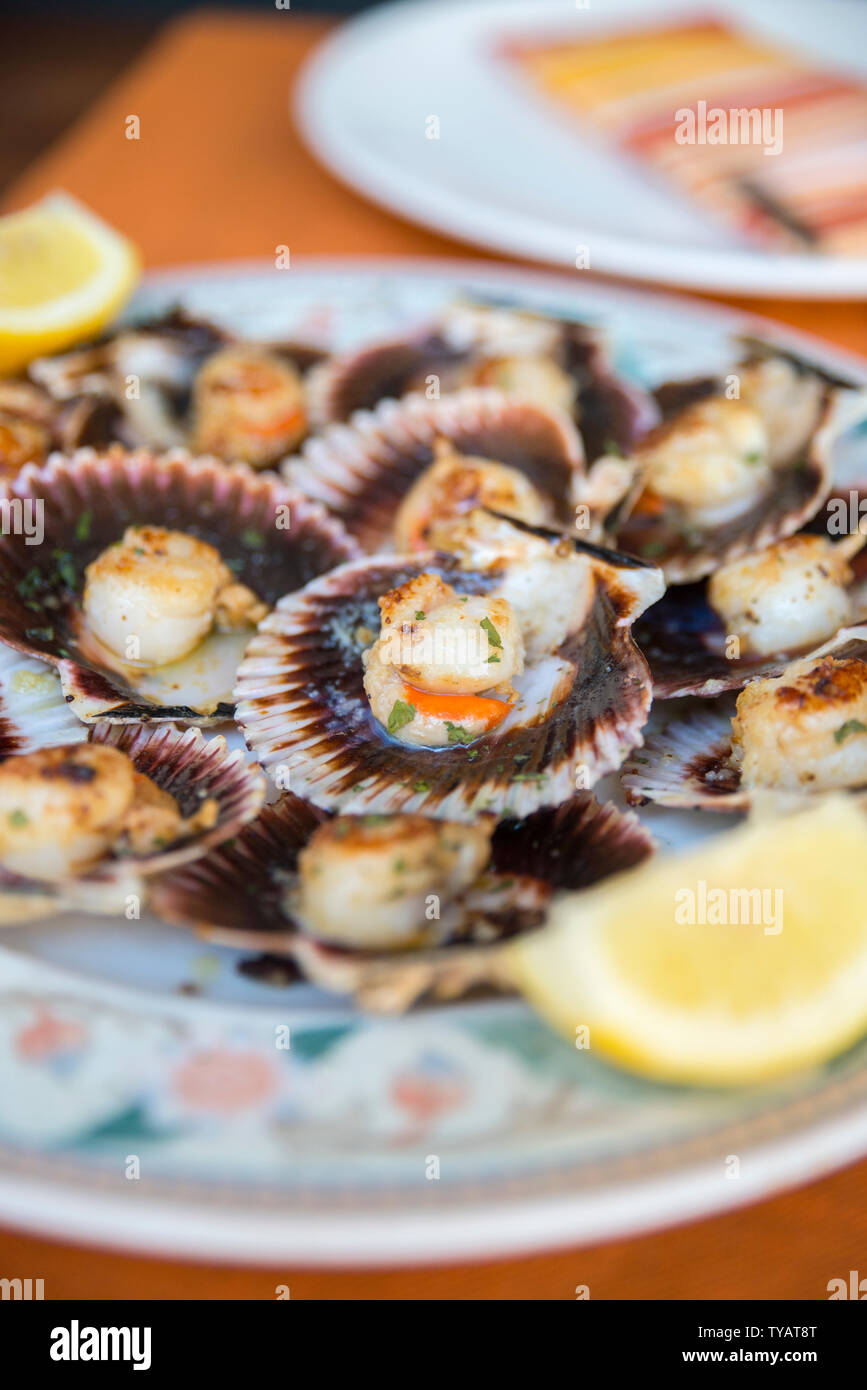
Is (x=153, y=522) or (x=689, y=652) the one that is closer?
(x=689, y=652)

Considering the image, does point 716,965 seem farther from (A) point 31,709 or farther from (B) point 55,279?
(B) point 55,279

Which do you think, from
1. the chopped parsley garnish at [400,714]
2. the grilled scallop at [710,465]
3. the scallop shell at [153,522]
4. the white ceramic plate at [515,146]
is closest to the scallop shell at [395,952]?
the chopped parsley garnish at [400,714]

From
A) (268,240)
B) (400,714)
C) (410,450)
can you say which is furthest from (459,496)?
(268,240)

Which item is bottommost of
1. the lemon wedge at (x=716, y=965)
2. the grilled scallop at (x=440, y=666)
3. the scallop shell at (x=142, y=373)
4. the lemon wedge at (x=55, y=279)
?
the lemon wedge at (x=716, y=965)

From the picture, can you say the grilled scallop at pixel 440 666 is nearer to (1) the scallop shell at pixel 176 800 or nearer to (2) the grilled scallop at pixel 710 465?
(1) the scallop shell at pixel 176 800

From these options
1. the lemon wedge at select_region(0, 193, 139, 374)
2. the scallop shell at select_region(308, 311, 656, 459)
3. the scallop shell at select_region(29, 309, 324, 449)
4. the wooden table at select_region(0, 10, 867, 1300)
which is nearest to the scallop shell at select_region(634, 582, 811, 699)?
the scallop shell at select_region(308, 311, 656, 459)

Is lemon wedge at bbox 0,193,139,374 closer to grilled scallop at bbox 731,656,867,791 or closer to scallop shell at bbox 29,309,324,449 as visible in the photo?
scallop shell at bbox 29,309,324,449

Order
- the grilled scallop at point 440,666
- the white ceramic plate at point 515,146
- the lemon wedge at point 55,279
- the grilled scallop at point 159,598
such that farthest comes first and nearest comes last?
1. the white ceramic plate at point 515,146
2. the lemon wedge at point 55,279
3. the grilled scallop at point 159,598
4. the grilled scallop at point 440,666
